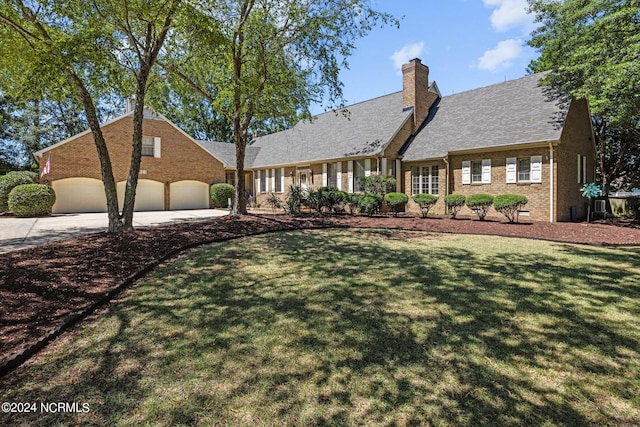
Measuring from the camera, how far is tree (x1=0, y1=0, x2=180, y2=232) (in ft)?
23.8

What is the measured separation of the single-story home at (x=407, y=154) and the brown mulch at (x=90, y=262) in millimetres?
3868

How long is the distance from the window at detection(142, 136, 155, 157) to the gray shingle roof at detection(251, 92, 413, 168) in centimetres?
722

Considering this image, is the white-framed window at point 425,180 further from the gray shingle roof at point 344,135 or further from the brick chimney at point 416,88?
the brick chimney at point 416,88

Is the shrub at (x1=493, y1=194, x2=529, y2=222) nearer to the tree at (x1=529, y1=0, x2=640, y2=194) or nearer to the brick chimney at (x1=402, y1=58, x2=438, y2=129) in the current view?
the tree at (x1=529, y1=0, x2=640, y2=194)

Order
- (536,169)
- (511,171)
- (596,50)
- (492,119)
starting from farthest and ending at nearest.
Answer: (492,119)
(511,171)
(536,169)
(596,50)

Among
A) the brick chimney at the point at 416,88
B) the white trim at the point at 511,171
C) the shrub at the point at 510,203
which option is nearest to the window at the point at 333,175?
the brick chimney at the point at 416,88

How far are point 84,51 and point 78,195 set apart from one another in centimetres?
1576

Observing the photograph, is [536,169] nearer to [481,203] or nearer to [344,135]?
[481,203]

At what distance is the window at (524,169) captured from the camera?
14.2m

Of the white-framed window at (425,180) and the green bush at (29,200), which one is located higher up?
the white-framed window at (425,180)

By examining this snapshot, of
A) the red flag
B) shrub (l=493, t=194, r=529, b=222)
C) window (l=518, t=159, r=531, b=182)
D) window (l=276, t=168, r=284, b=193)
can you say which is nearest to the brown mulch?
shrub (l=493, t=194, r=529, b=222)

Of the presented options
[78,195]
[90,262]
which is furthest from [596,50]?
[78,195]

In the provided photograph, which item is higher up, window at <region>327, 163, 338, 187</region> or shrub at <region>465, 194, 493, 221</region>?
window at <region>327, 163, 338, 187</region>

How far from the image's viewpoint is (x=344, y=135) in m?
20.8
